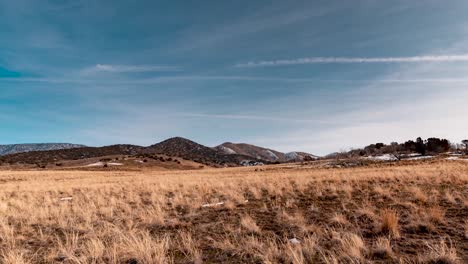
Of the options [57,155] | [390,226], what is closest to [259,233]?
[390,226]

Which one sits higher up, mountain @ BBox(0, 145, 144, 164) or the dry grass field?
mountain @ BBox(0, 145, 144, 164)

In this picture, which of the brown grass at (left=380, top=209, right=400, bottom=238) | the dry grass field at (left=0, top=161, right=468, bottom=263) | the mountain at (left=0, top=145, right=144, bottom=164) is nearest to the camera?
the dry grass field at (left=0, top=161, right=468, bottom=263)

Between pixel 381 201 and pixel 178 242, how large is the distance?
7.57 m

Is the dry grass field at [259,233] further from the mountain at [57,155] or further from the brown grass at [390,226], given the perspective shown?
the mountain at [57,155]

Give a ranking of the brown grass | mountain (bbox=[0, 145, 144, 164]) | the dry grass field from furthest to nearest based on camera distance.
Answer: mountain (bbox=[0, 145, 144, 164]) < the brown grass < the dry grass field

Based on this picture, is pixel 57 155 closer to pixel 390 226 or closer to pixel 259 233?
pixel 259 233

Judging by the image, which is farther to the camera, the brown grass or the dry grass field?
the brown grass

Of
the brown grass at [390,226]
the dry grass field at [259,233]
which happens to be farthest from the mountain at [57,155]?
the brown grass at [390,226]

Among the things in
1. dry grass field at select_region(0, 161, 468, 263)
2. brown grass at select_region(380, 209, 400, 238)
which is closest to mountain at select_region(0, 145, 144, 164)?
dry grass field at select_region(0, 161, 468, 263)

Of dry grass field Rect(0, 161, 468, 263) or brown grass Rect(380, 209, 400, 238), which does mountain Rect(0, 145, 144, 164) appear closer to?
dry grass field Rect(0, 161, 468, 263)

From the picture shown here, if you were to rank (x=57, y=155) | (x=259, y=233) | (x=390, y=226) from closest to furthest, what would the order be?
(x=390, y=226) → (x=259, y=233) → (x=57, y=155)

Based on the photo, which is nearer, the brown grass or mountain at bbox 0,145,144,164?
the brown grass

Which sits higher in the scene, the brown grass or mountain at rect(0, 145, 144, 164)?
mountain at rect(0, 145, 144, 164)

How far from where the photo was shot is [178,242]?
7.59 m
